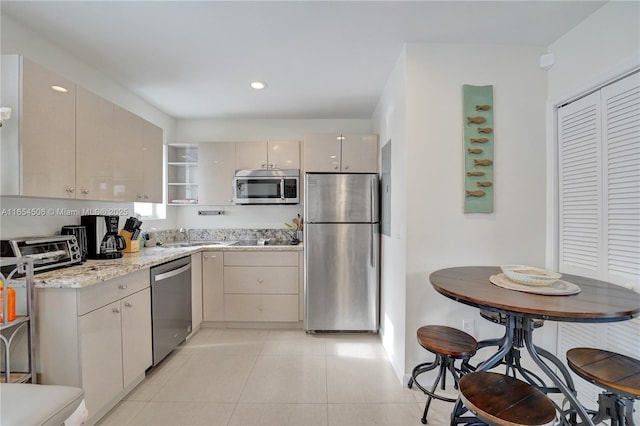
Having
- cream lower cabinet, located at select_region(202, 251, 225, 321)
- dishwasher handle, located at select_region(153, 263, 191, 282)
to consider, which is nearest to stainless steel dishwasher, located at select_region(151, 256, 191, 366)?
dishwasher handle, located at select_region(153, 263, 191, 282)

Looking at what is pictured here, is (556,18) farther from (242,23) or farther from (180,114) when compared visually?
(180,114)

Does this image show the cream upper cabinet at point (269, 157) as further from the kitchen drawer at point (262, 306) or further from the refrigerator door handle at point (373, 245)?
the kitchen drawer at point (262, 306)

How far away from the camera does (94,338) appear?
5.49ft

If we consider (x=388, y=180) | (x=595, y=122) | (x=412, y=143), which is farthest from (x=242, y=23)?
(x=595, y=122)

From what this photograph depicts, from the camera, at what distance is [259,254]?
3.18 m

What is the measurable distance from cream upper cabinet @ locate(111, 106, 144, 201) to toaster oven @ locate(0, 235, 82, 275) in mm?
506

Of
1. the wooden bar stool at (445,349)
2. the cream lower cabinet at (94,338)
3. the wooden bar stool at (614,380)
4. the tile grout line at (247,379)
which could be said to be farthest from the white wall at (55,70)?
the wooden bar stool at (614,380)

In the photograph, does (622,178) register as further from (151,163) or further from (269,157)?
(151,163)

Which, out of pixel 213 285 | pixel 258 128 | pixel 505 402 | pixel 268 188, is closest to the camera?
pixel 505 402

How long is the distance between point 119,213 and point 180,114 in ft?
5.00

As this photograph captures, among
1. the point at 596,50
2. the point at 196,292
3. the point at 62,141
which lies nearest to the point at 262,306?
the point at 196,292

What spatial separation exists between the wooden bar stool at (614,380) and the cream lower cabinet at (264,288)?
2380mm

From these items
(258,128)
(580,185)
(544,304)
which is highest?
(258,128)

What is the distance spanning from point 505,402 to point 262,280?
245 centimetres
